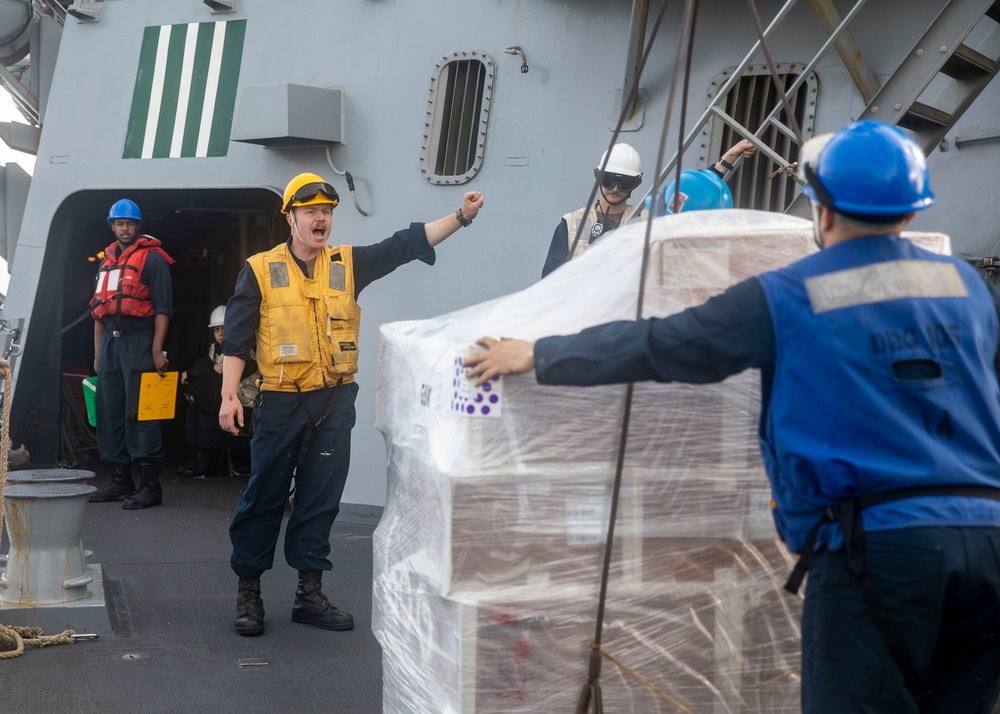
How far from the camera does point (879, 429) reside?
6.48ft

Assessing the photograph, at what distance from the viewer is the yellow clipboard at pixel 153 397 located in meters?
7.06

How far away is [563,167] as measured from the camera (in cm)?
613

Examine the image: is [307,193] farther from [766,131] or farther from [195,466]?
[195,466]

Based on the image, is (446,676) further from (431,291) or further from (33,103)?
(33,103)

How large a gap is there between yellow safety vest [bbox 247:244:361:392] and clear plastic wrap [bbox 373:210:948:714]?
1854 mm

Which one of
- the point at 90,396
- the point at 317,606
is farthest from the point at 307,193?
the point at 90,396

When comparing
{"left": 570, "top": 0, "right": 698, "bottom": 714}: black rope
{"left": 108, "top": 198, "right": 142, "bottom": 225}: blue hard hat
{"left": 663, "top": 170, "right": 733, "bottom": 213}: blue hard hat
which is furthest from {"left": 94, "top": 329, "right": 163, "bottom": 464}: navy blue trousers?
{"left": 570, "top": 0, "right": 698, "bottom": 714}: black rope

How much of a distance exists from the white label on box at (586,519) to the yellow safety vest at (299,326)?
2.11 metres

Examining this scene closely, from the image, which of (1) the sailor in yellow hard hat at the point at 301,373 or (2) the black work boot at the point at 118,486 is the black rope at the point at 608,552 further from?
(2) the black work boot at the point at 118,486

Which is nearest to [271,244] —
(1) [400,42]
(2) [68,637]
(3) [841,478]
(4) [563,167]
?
(1) [400,42]

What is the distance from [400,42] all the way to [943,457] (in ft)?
17.8

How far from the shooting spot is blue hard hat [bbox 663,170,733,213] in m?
3.84

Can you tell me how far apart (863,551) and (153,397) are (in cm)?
587

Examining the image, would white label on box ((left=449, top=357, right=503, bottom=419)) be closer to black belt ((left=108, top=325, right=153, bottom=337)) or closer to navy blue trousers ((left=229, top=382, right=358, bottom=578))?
navy blue trousers ((left=229, top=382, right=358, bottom=578))
